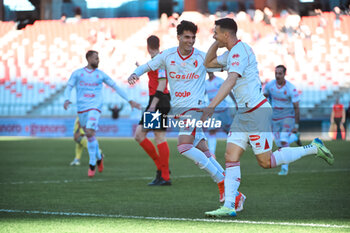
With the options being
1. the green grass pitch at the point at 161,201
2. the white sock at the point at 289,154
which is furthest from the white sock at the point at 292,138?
the white sock at the point at 289,154

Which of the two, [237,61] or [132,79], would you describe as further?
[132,79]

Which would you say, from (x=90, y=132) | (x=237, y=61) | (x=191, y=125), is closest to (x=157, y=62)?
(x=191, y=125)

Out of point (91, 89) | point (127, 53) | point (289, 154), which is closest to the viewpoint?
point (289, 154)

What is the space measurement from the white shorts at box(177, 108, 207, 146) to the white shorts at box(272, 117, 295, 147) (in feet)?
15.6

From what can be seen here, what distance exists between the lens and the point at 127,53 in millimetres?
34406

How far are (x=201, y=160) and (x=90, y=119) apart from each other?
4.41 metres

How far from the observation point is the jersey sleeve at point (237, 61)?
611 centimetres

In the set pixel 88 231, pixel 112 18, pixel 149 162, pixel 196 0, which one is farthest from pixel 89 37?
pixel 88 231

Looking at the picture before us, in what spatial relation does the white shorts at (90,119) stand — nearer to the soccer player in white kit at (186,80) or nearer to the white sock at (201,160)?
the soccer player in white kit at (186,80)

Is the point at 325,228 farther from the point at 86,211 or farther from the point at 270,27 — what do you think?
the point at 270,27

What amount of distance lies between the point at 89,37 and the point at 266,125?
3006 centimetres

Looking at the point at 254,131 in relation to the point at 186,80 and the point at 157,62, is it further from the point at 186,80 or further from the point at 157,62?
the point at 157,62

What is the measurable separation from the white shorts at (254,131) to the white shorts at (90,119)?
17.4 feet

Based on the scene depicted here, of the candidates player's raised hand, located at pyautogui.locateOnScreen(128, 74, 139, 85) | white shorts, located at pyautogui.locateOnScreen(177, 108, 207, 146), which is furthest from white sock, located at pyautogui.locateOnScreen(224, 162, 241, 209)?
player's raised hand, located at pyautogui.locateOnScreen(128, 74, 139, 85)
